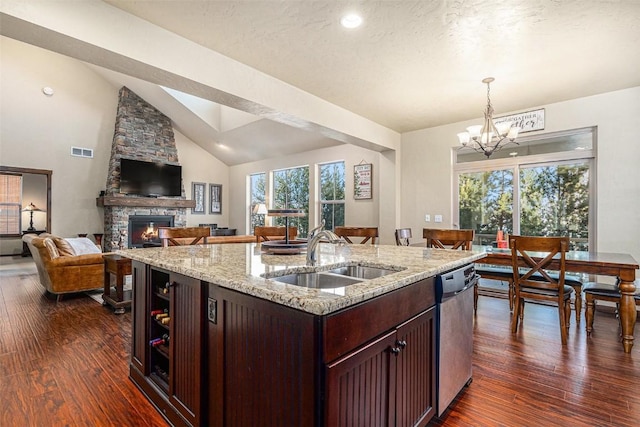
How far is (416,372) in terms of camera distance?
4.99ft

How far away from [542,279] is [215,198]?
330 inches

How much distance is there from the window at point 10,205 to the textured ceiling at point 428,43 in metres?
8.13

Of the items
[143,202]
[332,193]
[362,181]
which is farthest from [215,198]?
[362,181]

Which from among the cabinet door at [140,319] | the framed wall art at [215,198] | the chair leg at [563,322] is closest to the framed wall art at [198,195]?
the framed wall art at [215,198]

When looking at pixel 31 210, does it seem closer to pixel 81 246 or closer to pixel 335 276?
pixel 81 246

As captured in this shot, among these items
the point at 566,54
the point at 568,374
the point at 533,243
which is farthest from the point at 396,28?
the point at 568,374

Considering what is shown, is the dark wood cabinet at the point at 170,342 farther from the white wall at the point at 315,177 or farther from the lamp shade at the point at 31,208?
the lamp shade at the point at 31,208

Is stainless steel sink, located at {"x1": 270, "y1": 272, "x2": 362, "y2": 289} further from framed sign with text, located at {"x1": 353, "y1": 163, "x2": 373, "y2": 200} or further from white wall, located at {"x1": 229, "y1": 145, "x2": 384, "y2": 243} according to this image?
framed sign with text, located at {"x1": 353, "y1": 163, "x2": 373, "y2": 200}

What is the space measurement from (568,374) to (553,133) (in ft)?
10.5

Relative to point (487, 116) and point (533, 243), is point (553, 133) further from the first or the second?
point (533, 243)

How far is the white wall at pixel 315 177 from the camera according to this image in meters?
6.14

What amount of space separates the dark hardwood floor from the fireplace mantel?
4.21 metres

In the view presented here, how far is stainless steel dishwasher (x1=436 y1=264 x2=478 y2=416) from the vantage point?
5.60ft

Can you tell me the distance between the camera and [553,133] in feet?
13.8
